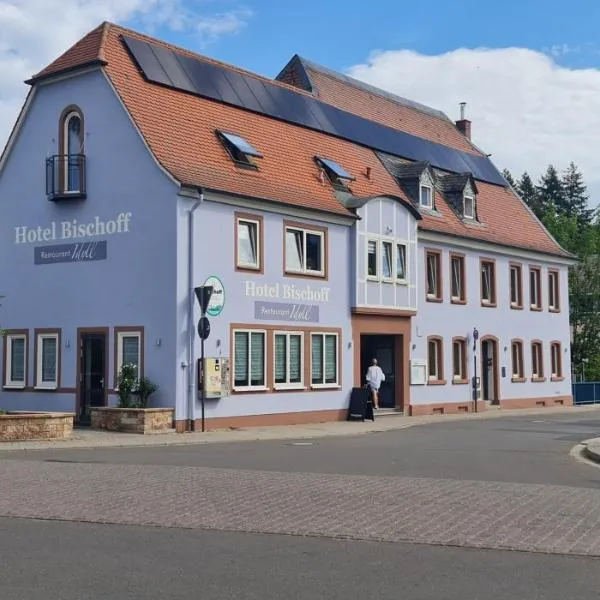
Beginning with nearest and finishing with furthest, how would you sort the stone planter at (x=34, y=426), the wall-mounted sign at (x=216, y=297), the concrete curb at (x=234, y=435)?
the concrete curb at (x=234, y=435), the stone planter at (x=34, y=426), the wall-mounted sign at (x=216, y=297)

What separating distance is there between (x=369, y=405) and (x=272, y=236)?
604 cm

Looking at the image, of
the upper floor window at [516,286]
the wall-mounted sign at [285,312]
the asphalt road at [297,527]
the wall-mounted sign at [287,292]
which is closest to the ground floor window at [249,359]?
the wall-mounted sign at [285,312]

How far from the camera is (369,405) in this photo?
28047mm

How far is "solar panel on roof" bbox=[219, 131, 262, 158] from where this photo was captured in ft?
85.7

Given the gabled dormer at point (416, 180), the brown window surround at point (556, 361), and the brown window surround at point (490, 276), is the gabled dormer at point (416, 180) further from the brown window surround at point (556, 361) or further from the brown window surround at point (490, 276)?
the brown window surround at point (556, 361)

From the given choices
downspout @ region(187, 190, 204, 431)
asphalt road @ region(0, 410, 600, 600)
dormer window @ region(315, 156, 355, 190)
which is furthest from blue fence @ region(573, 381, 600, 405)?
asphalt road @ region(0, 410, 600, 600)

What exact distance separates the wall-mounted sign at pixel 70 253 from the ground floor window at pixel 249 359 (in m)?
4.22

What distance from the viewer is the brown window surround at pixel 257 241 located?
24.8 meters

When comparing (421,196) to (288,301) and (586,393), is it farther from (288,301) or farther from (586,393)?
(586,393)

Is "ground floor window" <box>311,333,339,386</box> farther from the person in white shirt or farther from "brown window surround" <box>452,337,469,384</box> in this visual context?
"brown window surround" <box>452,337,469,384</box>

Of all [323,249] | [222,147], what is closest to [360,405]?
[323,249]

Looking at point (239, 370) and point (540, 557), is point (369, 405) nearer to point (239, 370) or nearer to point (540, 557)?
point (239, 370)

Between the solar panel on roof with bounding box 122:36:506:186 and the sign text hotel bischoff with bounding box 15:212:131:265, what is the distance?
14.1 ft

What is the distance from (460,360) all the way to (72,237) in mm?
15883
